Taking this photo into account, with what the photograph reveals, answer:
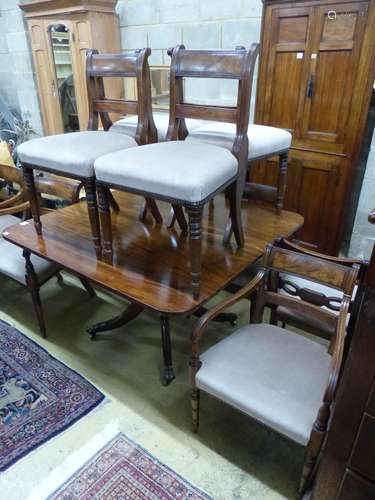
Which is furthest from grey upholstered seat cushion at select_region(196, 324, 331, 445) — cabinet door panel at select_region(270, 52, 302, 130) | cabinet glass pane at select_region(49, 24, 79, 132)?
cabinet glass pane at select_region(49, 24, 79, 132)

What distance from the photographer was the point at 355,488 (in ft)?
3.17

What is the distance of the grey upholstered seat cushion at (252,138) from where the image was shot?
1.67 m

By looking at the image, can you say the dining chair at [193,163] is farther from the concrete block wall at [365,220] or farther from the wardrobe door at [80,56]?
the wardrobe door at [80,56]

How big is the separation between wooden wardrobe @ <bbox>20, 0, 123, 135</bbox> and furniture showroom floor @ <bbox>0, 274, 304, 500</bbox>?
227 cm

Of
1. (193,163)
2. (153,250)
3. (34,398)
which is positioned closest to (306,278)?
(193,163)

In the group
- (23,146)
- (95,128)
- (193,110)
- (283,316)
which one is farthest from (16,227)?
(283,316)

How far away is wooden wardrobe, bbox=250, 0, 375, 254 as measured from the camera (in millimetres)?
1976

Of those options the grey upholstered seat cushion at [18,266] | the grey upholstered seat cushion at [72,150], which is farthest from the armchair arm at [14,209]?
the grey upholstered seat cushion at [72,150]

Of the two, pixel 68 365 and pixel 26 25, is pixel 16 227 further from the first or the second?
pixel 26 25

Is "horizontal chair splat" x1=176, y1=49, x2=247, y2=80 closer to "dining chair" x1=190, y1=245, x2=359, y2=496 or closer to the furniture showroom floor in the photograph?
"dining chair" x1=190, y1=245, x2=359, y2=496

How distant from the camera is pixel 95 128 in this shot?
6.52 feet

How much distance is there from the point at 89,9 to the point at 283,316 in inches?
112

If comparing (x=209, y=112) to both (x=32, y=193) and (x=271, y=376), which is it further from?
(x=271, y=376)

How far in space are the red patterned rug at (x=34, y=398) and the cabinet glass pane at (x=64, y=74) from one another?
8.06 ft
